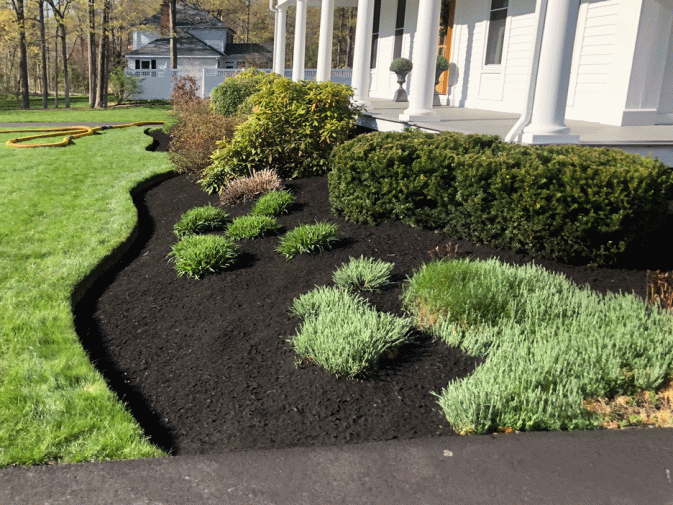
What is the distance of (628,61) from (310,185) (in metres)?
5.34

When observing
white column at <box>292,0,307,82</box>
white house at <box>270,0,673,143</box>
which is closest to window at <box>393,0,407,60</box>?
white house at <box>270,0,673,143</box>

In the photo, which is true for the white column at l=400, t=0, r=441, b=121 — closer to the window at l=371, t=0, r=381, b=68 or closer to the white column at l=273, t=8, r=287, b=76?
the window at l=371, t=0, r=381, b=68

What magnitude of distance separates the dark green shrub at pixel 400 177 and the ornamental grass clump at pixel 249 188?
1316 mm

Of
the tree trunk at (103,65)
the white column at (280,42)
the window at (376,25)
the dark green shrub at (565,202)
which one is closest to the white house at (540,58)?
the dark green shrub at (565,202)

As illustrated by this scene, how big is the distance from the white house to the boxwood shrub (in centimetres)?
108

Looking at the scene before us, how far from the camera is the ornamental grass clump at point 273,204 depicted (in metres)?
6.58

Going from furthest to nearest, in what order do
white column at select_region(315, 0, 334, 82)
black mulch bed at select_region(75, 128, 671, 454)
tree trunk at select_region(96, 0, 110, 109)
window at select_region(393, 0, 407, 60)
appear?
tree trunk at select_region(96, 0, 110, 109), window at select_region(393, 0, 407, 60), white column at select_region(315, 0, 334, 82), black mulch bed at select_region(75, 128, 671, 454)

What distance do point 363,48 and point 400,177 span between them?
6198 millimetres

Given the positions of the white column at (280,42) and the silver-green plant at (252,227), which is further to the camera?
the white column at (280,42)

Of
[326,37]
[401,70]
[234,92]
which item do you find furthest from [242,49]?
[326,37]

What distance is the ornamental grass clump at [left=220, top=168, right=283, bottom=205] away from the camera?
7.39 m

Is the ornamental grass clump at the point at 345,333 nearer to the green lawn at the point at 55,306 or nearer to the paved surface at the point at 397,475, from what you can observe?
the paved surface at the point at 397,475

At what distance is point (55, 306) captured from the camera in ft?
15.7

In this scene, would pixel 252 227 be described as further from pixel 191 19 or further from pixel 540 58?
pixel 191 19
